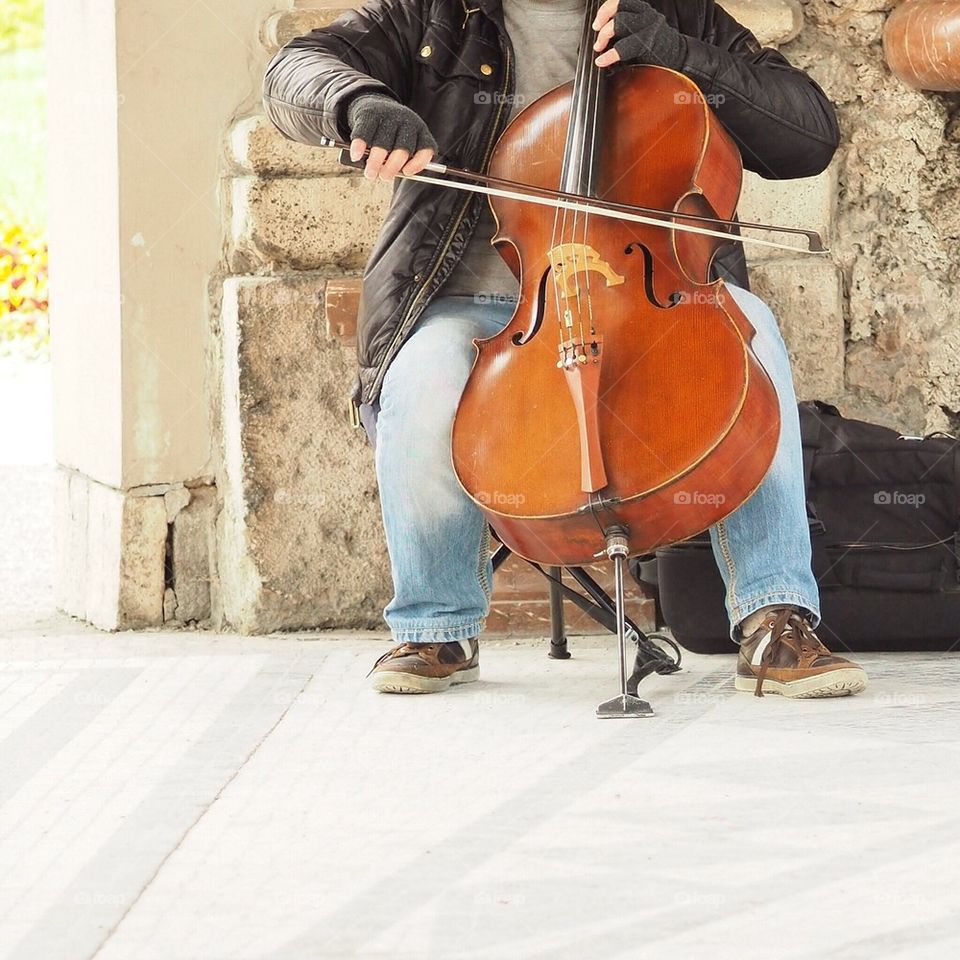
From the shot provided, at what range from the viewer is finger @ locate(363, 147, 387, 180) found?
198 centimetres

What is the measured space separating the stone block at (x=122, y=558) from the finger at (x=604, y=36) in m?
1.19

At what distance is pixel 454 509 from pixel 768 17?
3.64 feet

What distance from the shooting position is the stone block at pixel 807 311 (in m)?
2.64

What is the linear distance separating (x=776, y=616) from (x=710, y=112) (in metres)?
0.67

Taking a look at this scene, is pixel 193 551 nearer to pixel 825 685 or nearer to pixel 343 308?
pixel 343 308

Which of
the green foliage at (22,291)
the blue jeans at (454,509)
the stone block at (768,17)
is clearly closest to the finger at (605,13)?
the blue jeans at (454,509)

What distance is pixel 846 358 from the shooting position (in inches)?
107

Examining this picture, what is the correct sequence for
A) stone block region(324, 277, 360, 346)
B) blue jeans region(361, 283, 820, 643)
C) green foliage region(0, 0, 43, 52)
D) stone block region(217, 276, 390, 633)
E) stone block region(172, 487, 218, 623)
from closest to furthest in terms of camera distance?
blue jeans region(361, 283, 820, 643)
stone block region(324, 277, 360, 346)
stone block region(217, 276, 390, 633)
stone block region(172, 487, 218, 623)
green foliage region(0, 0, 43, 52)

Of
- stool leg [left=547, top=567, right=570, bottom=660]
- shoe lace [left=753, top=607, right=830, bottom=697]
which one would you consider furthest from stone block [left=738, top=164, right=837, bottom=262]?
shoe lace [left=753, top=607, right=830, bottom=697]

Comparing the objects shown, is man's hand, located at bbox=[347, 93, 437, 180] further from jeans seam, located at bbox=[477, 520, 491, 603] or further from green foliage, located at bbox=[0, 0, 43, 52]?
green foliage, located at bbox=[0, 0, 43, 52]

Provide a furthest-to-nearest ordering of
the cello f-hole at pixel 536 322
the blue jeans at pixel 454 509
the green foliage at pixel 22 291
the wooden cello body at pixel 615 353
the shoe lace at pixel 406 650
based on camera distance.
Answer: the green foliage at pixel 22 291 → the shoe lace at pixel 406 650 → the blue jeans at pixel 454 509 → the cello f-hole at pixel 536 322 → the wooden cello body at pixel 615 353

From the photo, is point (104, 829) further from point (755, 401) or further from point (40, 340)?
point (40, 340)

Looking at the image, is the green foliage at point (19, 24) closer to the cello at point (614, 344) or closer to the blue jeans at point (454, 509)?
A: the blue jeans at point (454, 509)

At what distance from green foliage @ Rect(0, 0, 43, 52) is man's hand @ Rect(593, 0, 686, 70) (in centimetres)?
497
